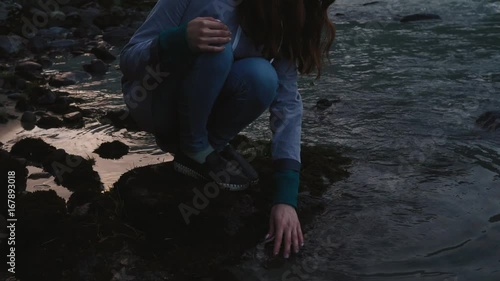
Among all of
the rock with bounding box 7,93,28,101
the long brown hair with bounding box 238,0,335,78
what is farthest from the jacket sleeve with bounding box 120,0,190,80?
the rock with bounding box 7,93,28,101

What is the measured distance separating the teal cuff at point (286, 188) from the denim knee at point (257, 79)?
1.19 ft

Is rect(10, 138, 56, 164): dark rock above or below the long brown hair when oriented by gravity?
below

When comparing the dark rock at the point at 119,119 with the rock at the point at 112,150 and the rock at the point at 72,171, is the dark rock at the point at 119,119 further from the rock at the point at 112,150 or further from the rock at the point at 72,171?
the rock at the point at 72,171

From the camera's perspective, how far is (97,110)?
5484 mm

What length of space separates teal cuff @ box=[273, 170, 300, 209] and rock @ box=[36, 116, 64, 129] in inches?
112

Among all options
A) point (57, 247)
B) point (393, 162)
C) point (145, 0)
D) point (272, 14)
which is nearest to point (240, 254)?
point (57, 247)

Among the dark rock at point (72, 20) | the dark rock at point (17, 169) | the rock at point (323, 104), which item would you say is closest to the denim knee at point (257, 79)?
the dark rock at point (17, 169)

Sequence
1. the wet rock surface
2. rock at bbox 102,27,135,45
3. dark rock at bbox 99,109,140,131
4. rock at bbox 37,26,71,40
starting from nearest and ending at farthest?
the wet rock surface
dark rock at bbox 99,109,140,131
rock at bbox 102,27,135,45
rock at bbox 37,26,71,40

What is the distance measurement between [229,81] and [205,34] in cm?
49

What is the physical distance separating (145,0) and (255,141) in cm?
1368

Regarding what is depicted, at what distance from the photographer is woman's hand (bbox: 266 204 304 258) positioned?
2.57 m

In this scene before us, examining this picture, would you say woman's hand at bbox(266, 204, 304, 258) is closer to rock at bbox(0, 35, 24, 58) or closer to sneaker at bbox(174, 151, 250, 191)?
sneaker at bbox(174, 151, 250, 191)

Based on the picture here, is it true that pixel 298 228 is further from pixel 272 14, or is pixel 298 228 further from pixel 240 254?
pixel 272 14

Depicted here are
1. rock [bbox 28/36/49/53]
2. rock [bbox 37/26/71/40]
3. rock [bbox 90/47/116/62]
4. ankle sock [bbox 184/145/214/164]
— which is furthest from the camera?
rock [bbox 37/26/71/40]
